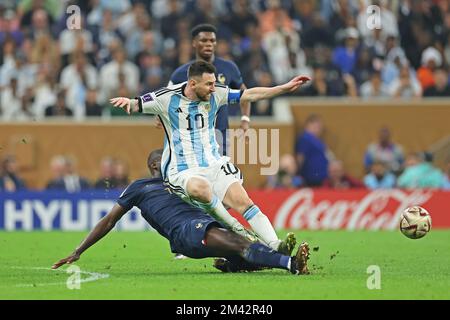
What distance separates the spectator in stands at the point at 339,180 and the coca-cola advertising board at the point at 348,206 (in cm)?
102

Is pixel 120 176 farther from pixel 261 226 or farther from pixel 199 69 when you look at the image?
pixel 261 226

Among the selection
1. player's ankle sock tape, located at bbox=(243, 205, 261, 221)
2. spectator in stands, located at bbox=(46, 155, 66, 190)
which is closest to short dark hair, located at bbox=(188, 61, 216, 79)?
player's ankle sock tape, located at bbox=(243, 205, 261, 221)

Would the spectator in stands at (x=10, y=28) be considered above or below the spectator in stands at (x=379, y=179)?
above

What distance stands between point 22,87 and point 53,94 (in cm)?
60

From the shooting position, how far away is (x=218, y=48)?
22.7 m

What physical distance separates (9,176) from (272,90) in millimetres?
10826

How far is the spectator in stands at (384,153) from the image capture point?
898 inches

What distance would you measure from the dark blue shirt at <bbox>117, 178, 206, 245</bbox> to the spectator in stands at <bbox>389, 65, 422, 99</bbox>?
39.8 ft

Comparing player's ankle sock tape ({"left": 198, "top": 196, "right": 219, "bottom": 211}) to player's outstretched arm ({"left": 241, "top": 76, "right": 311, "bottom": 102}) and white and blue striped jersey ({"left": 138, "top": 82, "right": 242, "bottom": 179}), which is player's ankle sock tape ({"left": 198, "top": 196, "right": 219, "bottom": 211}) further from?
player's outstretched arm ({"left": 241, "top": 76, "right": 311, "bottom": 102})

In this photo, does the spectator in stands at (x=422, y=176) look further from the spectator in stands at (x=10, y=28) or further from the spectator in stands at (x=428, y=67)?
the spectator in stands at (x=10, y=28)

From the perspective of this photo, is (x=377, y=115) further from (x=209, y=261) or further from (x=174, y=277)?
(x=174, y=277)

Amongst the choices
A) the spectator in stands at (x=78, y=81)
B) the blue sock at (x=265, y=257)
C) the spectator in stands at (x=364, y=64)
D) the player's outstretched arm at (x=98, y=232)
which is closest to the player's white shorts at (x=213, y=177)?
the player's outstretched arm at (x=98, y=232)
